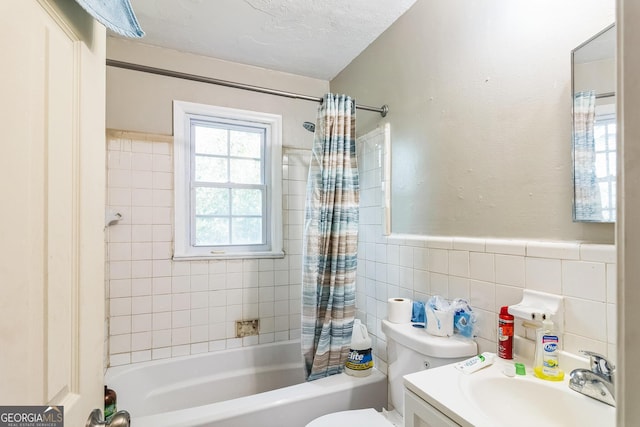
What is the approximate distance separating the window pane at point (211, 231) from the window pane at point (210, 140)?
502 millimetres

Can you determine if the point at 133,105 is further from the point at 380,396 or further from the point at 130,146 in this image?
the point at 380,396

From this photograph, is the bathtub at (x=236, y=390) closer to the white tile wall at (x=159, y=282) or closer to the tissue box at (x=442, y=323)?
the white tile wall at (x=159, y=282)

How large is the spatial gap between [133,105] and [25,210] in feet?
6.06

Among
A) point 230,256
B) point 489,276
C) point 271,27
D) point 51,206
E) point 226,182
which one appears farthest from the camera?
point 226,182

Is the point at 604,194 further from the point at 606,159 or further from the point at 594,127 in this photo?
the point at 594,127

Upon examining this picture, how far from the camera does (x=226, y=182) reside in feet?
7.55

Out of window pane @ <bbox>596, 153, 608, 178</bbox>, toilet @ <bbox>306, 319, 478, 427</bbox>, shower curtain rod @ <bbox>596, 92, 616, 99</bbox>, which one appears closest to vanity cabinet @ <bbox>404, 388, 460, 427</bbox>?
toilet @ <bbox>306, 319, 478, 427</bbox>

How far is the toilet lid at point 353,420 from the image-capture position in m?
1.29

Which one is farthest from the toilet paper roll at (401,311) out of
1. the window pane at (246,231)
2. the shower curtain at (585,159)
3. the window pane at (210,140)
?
the window pane at (210,140)

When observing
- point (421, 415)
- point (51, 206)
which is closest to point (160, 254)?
point (51, 206)

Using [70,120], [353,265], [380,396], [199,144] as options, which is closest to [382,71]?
[353,265]

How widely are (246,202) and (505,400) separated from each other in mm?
1947

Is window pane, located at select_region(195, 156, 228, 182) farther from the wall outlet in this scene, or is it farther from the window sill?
the wall outlet

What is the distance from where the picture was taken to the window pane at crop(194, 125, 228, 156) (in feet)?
7.34
